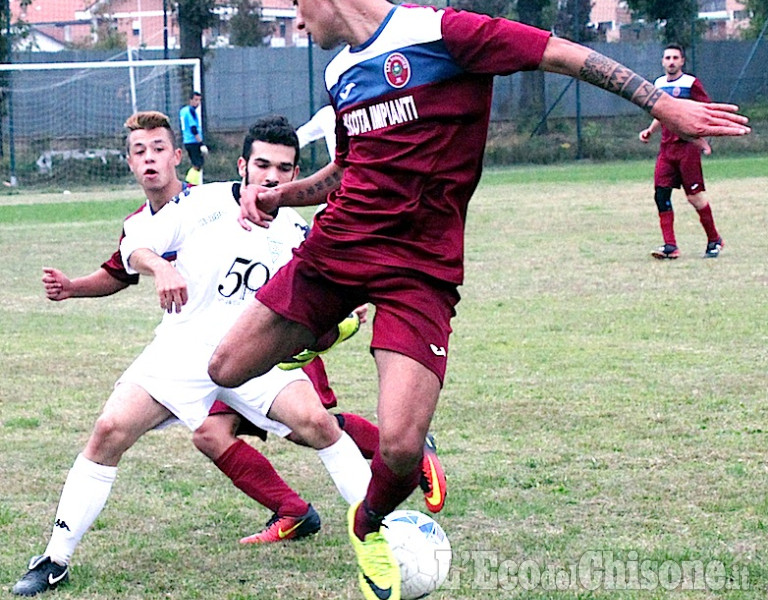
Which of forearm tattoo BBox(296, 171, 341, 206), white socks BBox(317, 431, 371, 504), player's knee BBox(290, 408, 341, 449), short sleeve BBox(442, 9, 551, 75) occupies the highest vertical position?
short sleeve BBox(442, 9, 551, 75)

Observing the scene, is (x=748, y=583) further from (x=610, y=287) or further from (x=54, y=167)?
(x=54, y=167)

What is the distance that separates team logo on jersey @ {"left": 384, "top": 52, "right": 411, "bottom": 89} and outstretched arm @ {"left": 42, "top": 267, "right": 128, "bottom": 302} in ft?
5.08

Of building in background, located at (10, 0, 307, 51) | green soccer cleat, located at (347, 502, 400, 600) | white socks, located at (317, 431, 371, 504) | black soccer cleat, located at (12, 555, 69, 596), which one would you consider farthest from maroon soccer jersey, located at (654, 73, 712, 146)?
building in background, located at (10, 0, 307, 51)

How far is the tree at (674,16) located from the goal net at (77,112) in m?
12.3

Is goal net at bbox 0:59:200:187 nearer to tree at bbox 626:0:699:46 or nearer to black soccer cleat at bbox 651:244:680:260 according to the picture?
tree at bbox 626:0:699:46

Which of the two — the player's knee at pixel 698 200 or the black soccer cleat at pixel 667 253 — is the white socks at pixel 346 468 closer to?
the black soccer cleat at pixel 667 253

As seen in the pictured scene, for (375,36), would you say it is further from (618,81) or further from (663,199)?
(663,199)

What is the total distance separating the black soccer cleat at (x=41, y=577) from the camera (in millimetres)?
4223

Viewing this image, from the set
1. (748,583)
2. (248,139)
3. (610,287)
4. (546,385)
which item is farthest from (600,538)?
(610,287)

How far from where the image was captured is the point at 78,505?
14.4 ft

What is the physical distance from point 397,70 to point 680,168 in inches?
394

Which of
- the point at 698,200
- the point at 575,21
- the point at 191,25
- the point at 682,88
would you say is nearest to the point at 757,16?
the point at 575,21

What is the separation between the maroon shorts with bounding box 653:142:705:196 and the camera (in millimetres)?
13430

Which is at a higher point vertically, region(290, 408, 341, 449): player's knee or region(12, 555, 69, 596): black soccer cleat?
region(290, 408, 341, 449): player's knee
